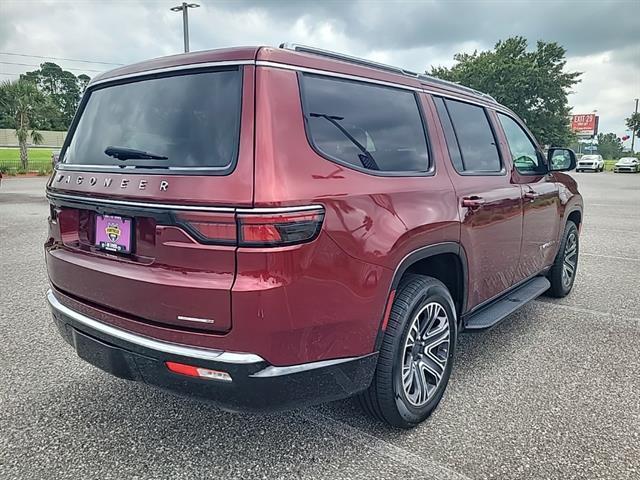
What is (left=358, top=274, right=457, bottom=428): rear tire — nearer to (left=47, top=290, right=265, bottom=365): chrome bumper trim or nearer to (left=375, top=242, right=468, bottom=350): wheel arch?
(left=375, top=242, right=468, bottom=350): wheel arch

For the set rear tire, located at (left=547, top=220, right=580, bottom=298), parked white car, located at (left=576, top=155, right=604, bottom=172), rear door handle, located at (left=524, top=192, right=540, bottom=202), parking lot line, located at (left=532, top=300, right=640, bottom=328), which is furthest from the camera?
parked white car, located at (left=576, top=155, right=604, bottom=172)

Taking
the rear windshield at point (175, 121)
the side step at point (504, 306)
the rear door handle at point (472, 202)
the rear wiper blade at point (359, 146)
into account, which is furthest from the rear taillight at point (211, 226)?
the side step at point (504, 306)

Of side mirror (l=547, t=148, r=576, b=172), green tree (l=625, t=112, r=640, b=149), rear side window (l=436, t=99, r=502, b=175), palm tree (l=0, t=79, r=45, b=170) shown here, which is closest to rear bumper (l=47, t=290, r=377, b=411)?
rear side window (l=436, t=99, r=502, b=175)

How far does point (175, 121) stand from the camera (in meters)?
2.24

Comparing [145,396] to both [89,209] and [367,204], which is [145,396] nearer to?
[89,209]

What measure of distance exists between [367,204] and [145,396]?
1873 mm

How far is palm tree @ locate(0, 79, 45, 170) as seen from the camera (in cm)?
2709

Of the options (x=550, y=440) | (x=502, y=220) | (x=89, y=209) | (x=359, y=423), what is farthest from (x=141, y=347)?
(x=502, y=220)

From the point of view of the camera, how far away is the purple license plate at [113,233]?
2.25m

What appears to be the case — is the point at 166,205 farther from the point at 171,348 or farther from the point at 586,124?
the point at 586,124

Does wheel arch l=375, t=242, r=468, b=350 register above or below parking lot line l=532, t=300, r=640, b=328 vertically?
above

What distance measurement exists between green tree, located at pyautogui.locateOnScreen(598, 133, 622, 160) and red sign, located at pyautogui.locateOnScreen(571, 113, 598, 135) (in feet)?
19.3

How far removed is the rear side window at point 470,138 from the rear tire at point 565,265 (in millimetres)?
1753

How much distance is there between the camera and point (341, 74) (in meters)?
2.50
